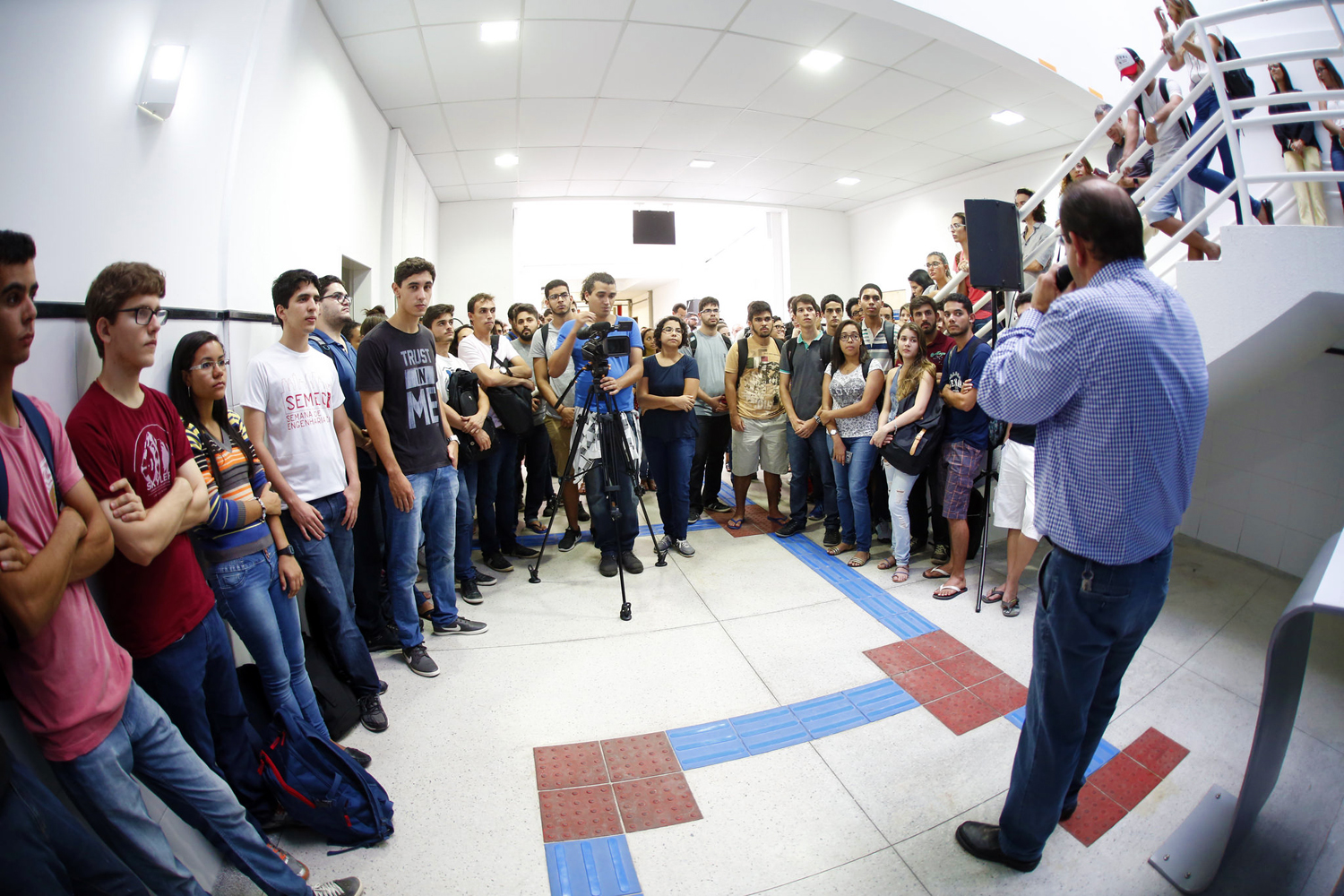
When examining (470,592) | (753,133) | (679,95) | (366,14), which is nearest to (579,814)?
(470,592)

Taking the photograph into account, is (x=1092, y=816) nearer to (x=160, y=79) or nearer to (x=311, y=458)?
(x=311, y=458)

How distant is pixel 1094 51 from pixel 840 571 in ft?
17.4

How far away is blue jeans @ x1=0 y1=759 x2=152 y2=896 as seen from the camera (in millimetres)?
819

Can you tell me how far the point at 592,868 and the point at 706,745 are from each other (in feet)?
1.89

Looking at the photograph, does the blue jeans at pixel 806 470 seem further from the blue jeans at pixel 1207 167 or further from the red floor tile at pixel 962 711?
the blue jeans at pixel 1207 167

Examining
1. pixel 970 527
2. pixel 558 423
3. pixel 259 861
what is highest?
pixel 558 423

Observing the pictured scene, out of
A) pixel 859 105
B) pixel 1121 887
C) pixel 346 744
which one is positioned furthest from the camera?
pixel 859 105

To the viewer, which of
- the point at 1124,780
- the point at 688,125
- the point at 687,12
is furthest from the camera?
the point at 688,125

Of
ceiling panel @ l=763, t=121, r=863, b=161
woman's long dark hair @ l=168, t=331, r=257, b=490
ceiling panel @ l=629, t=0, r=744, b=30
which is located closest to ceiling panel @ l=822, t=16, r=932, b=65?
ceiling panel @ l=629, t=0, r=744, b=30

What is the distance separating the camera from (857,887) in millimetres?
1442

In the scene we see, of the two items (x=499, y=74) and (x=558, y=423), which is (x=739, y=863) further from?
(x=499, y=74)

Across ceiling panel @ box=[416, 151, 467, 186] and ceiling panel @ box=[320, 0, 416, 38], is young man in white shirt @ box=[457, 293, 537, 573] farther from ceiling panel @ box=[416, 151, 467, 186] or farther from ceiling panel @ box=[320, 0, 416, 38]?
ceiling panel @ box=[416, 151, 467, 186]

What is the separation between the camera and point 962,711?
6.89 feet

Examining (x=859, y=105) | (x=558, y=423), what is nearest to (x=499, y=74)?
(x=558, y=423)
